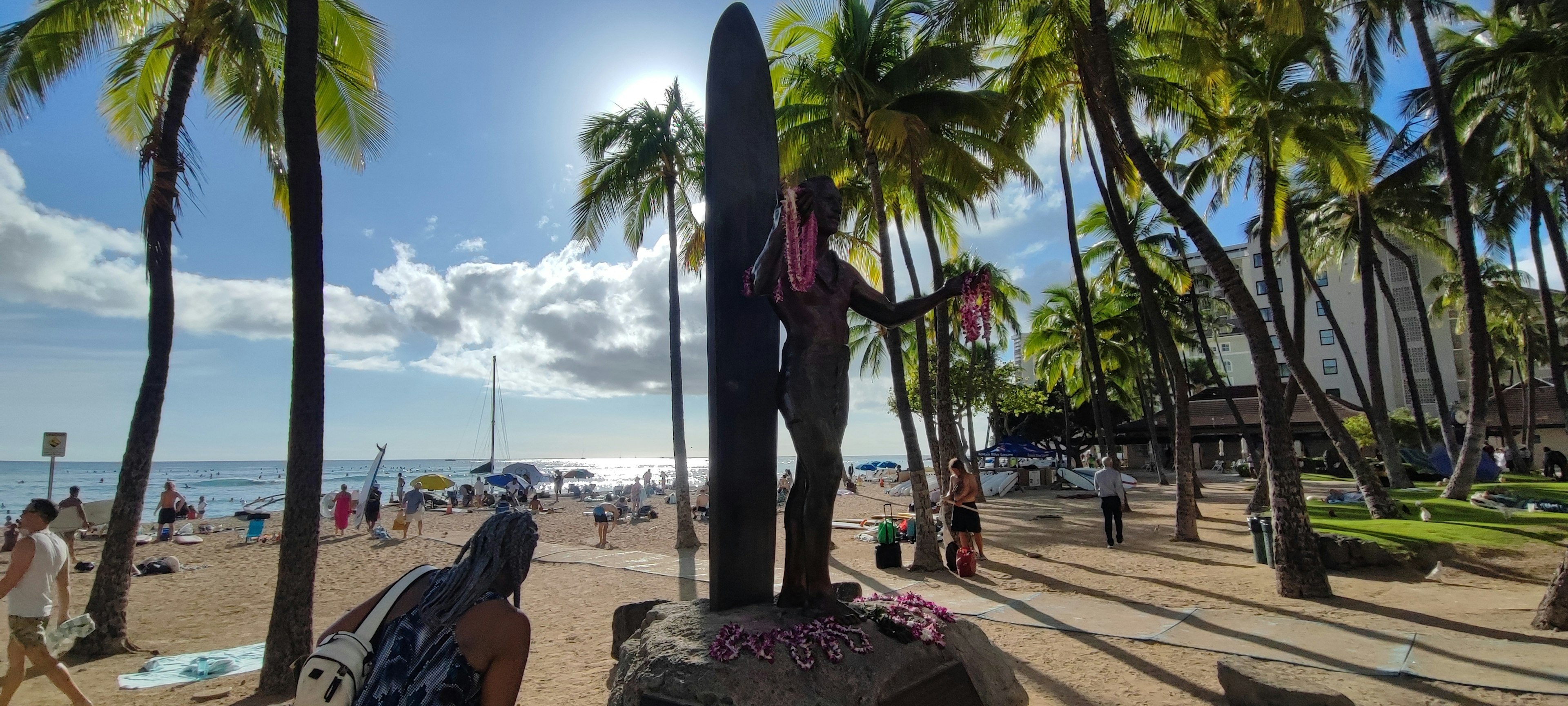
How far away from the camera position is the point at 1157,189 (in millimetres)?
8781

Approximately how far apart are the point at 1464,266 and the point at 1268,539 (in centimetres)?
767

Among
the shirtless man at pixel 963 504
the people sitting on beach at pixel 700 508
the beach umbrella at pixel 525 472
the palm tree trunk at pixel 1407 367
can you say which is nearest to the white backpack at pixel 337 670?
the shirtless man at pixel 963 504

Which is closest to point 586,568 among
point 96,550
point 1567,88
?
point 96,550

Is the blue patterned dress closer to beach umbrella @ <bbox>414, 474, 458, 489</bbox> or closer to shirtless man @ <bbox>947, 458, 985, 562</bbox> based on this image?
shirtless man @ <bbox>947, 458, 985, 562</bbox>

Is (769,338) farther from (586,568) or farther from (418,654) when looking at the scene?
(586,568)

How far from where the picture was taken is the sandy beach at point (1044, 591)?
527 centimetres

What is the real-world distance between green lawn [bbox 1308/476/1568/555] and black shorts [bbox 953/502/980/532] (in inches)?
184

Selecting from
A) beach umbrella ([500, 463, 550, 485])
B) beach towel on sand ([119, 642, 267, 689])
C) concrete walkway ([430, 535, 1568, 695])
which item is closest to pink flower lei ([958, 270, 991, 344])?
concrete walkway ([430, 535, 1568, 695])

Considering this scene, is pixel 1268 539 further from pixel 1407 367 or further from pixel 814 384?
pixel 1407 367

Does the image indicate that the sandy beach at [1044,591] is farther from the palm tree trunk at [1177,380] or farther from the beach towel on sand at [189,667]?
the palm tree trunk at [1177,380]

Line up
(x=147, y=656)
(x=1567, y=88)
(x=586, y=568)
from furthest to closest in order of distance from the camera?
1. (x=1567, y=88)
2. (x=586, y=568)
3. (x=147, y=656)

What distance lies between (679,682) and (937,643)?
1.38 m

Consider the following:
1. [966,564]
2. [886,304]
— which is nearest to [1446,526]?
[966,564]

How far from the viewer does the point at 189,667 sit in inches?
256
